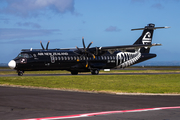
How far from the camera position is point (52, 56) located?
42.0 m

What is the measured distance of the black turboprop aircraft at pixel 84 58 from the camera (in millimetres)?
40750

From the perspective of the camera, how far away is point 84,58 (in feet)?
146

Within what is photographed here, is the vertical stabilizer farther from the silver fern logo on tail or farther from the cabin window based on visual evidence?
the cabin window

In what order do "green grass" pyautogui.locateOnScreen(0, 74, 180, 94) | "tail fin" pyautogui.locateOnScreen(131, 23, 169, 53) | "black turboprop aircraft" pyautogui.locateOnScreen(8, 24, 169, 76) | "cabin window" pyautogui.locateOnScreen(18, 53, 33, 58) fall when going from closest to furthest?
"green grass" pyautogui.locateOnScreen(0, 74, 180, 94) → "cabin window" pyautogui.locateOnScreen(18, 53, 33, 58) → "black turboprop aircraft" pyautogui.locateOnScreen(8, 24, 169, 76) → "tail fin" pyautogui.locateOnScreen(131, 23, 169, 53)

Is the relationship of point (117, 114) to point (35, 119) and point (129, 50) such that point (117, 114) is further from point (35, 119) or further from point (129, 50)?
point (129, 50)

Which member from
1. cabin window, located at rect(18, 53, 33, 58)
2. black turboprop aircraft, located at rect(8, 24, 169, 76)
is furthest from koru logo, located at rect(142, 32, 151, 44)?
cabin window, located at rect(18, 53, 33, 58)

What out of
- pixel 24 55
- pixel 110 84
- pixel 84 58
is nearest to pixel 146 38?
pixel 84 58

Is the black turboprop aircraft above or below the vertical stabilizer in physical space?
below

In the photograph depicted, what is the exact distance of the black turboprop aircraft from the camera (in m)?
40.8

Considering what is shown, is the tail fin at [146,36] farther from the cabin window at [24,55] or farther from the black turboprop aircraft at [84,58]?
the cabin window at [24,55]

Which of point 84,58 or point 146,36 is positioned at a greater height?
point 146,36

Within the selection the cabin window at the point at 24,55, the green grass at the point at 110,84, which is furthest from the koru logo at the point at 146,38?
the cabin window at the point at 24,55

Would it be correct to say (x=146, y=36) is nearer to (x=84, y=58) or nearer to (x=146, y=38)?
(x=146, y=38)

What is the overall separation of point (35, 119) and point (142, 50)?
43850 millimetres
